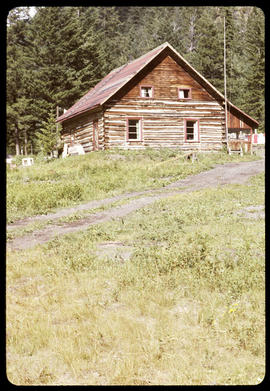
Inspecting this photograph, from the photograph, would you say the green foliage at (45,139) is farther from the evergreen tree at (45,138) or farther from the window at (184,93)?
the window at (184,93)

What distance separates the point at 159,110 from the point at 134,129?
7.28ft

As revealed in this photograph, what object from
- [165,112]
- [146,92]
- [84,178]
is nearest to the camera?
[84,178]

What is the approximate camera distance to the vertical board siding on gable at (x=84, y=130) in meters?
26.2

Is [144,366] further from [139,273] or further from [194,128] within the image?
[194,128]

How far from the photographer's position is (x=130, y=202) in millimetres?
11594

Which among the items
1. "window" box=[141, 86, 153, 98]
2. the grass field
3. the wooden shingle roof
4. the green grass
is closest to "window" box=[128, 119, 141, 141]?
"window" box=[141, 86, 153, 98]

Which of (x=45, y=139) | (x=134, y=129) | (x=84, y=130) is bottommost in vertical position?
(x=45, y=139)

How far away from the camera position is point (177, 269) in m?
5.23

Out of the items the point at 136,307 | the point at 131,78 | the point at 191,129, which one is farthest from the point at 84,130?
the point at 136,307

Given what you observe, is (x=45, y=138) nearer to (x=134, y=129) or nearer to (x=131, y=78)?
(x=131, y=78)

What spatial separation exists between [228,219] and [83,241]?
331cm

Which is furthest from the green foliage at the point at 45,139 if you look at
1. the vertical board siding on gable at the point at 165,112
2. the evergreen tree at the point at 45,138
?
the vertical board siding on gable at the point at 165,112

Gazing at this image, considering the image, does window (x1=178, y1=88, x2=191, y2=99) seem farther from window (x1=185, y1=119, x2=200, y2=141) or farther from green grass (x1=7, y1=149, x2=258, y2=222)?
green grass (x1=7, y1=149, x2=258, y2=222)
